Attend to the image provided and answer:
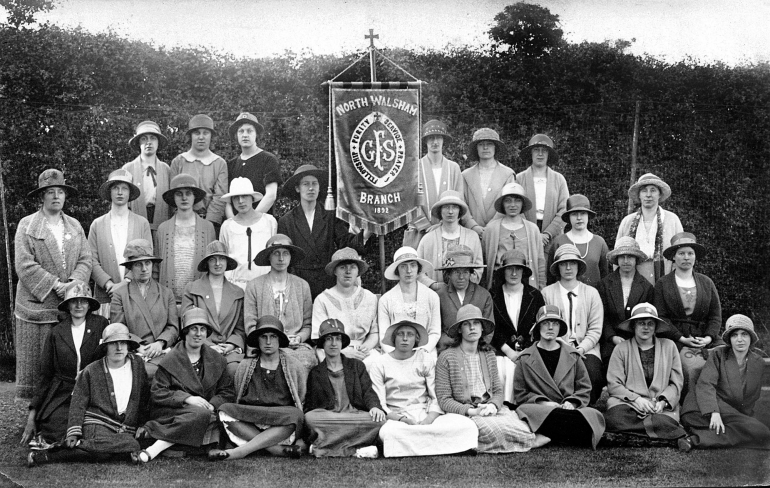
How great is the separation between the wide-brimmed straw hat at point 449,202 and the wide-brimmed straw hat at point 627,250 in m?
1.33

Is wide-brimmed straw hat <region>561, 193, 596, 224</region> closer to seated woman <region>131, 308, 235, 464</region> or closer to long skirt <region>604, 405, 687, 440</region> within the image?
long skirt <region>604, 405, 687, 440</region>

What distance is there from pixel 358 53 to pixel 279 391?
208 inches

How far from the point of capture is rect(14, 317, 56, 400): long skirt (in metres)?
7.87

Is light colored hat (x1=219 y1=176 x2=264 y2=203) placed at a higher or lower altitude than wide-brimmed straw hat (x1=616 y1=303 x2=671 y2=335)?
higher

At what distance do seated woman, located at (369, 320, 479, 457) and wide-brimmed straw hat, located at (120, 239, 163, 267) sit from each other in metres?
2.04

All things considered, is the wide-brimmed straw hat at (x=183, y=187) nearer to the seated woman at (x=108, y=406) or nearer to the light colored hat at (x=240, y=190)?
the light colored hat at (x=240, y=190)

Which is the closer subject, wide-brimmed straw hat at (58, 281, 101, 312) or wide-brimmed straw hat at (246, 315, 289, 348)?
wide-brimmed straw hat at (246, 315, 289, 348)

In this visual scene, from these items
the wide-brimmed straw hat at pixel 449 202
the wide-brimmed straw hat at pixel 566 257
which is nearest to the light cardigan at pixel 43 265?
the wide-brimmed straw hat at pixel 449 202

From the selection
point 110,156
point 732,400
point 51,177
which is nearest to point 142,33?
point 110,156

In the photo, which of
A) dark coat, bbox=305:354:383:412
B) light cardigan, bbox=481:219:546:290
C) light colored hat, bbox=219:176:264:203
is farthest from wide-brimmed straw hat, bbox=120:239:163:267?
light cardigan, bbox=481:219:546:290

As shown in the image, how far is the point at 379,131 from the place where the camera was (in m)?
8.80

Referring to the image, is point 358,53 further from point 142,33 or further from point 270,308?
point 270,308

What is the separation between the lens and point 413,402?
299 inches

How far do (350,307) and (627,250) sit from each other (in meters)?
2.40
